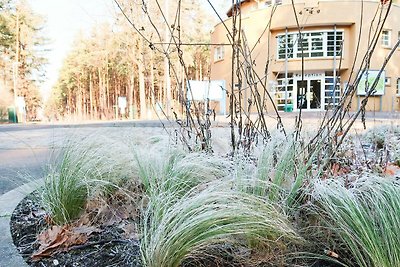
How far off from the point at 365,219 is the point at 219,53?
21307mm

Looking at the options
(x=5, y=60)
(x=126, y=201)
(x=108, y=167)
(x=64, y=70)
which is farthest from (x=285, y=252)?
(x=64, y=70)

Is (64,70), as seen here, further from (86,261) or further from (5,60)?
(86,261)

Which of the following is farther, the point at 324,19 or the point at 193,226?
the point at 324,19

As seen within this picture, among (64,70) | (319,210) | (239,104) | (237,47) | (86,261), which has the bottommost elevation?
(86,261)

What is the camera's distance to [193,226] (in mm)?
1036

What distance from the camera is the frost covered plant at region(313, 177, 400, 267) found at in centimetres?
99

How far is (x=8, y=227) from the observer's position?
4.70 feet

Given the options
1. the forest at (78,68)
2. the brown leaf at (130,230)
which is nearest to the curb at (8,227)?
the brown leaf at (130,230)

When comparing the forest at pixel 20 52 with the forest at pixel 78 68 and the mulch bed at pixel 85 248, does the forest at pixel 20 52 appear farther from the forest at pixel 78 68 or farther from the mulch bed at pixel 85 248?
the mulch bed at pixel 85 248

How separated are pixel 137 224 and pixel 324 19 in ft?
64.1

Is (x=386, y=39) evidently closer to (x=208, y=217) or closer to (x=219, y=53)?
(x=219, y=53)

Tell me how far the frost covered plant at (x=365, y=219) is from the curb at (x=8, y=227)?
1096 mm

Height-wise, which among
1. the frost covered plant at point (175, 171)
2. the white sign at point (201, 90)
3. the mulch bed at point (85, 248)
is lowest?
the mulch bed at point (85, 248)

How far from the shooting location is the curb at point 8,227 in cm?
114
